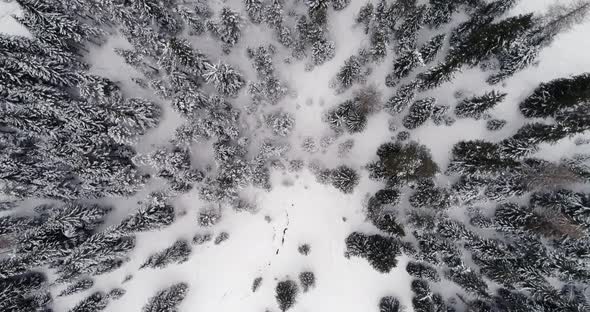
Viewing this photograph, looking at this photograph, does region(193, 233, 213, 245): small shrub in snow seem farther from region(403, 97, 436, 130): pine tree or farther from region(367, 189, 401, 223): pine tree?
region(403, 97, 436, 130): pine tree

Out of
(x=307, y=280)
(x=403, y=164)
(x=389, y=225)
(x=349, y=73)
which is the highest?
(x=349, y=73)

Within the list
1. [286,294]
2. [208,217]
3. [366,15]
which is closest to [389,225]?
[286,294]

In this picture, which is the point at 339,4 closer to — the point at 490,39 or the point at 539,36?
the point at 490,39

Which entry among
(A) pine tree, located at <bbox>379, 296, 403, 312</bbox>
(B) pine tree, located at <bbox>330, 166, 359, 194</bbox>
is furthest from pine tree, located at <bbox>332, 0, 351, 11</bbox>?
(A) pine tree, located at <bbox>379, 296, 403, 312</bbox>

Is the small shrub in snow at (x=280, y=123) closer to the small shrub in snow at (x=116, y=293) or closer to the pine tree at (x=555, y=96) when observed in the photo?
the pine tree at (x=555, y=96)

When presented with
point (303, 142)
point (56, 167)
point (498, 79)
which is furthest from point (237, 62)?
point (498, 79)

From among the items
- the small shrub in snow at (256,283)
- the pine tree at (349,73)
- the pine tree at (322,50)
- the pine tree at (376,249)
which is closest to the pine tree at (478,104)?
the pine tree at (349,73)
